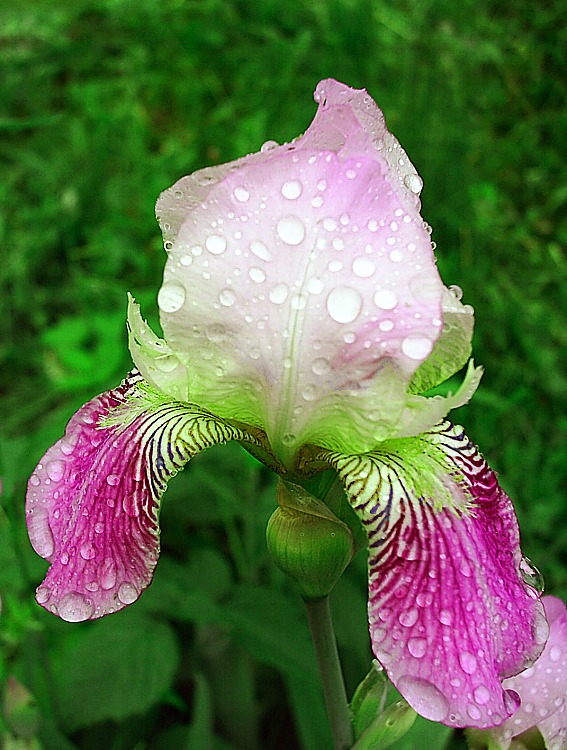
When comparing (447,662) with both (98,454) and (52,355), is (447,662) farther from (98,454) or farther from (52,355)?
(52,355)

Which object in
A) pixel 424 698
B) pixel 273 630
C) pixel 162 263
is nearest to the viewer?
pixel 424 698

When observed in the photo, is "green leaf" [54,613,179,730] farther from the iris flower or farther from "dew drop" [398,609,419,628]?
"dew drop" [398,609,419,628]

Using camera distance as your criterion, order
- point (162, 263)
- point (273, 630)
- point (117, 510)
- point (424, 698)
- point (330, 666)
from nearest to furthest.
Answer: point (424, 698) < point (117, 510) < point (330, 666) < point (273, 630) < point (162, 263)

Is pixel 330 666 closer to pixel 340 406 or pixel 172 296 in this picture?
pixel 340 406

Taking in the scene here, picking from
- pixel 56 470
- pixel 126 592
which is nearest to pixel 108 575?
pixel 126 592

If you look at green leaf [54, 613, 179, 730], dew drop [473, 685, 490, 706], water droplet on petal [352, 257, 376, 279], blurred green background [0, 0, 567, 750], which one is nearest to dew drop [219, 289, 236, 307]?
water droplet on petal [352, 257, 376, 279]

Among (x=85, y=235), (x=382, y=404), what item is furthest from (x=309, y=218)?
(x=85, y=235)

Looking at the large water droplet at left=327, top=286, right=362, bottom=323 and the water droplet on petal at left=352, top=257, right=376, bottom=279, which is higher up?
the water droplet on petal at left=352, top=257, right=376, bottom=279

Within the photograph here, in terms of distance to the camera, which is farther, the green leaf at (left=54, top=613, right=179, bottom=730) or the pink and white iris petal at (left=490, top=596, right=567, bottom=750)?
the green leaf at (left=54, top=613, right=179, bottom=730)
